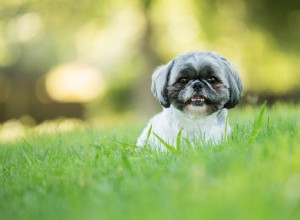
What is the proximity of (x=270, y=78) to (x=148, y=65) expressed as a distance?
15.7 feet

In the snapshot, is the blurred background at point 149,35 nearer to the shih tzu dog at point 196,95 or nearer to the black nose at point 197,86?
the shih tzu dog at point 196,95

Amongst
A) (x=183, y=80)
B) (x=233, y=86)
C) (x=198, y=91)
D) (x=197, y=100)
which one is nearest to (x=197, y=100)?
(x=197, y=100)

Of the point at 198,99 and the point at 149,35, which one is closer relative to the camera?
the point at 198,99

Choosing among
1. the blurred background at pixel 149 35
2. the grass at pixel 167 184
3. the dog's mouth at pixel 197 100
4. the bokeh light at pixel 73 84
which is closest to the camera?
the grass at pixel 167 184

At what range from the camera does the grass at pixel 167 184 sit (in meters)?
3.34

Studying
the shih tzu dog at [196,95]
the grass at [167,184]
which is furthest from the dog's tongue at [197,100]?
the grass at [167,184]

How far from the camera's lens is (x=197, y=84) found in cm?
582

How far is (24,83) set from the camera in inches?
1088

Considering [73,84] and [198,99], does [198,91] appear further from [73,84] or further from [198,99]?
[73,84]

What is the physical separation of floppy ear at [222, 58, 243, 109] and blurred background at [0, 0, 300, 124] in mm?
11988

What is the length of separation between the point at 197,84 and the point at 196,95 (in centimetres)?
13

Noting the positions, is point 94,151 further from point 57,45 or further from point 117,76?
point 117,76

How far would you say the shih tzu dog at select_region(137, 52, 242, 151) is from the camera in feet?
19.2

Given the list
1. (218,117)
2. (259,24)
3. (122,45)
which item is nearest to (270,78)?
(259,24)
